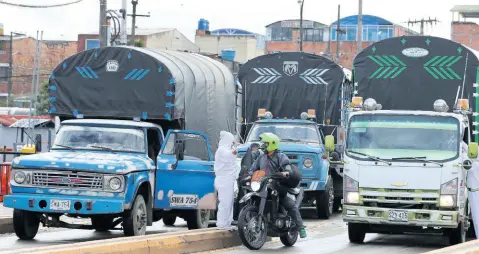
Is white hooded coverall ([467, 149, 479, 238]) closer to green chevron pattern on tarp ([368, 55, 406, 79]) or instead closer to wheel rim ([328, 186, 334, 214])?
green chevron pattern on tarp ([368, 55, 406, 79])

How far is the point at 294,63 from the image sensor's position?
27219 millimetres

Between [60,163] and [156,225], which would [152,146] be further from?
[156,225]

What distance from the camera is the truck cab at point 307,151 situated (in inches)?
934

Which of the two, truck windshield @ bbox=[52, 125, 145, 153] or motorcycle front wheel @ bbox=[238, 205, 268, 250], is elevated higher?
truck windshield @ bbox=[52, 125, 145, 153]

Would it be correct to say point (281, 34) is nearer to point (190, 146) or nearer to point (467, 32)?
point (467, 32)

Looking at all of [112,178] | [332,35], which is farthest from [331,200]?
[332,35]

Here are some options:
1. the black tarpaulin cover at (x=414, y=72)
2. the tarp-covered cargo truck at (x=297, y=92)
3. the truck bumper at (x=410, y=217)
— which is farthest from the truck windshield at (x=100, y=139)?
the tarp-covered cargo truck at (x=297, y=92)

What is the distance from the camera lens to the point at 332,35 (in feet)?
373

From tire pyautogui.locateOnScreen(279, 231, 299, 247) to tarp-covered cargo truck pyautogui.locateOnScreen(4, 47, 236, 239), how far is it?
1998 mm

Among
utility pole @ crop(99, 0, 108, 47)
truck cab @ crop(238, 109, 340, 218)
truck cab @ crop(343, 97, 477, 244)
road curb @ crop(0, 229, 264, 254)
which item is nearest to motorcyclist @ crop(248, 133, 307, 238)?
road curb @ crop(0, 229, 264, 254)

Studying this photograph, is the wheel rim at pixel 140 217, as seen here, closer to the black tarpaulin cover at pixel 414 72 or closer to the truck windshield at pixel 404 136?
the truck windshield at pixel 404 136

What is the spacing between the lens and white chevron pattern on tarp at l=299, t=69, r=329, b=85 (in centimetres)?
2703

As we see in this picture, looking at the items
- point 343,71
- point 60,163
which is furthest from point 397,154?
point 343,71

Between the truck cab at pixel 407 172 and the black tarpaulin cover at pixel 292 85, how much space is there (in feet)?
29.5
